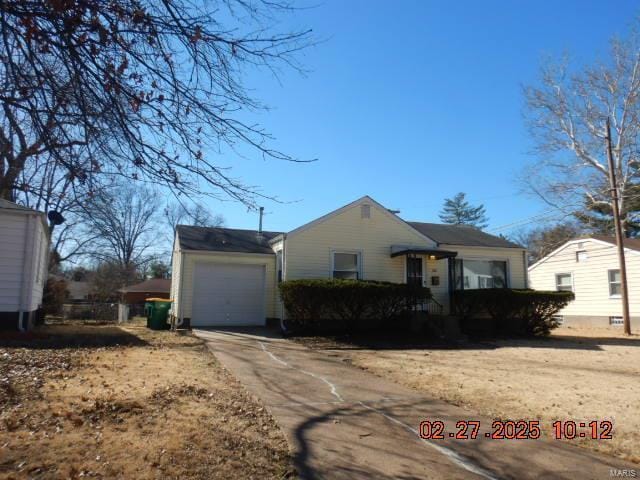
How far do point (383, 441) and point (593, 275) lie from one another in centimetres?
2228

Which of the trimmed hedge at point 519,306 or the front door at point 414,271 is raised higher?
the front door at point 414,271

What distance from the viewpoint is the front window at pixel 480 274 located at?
18859 millimetres

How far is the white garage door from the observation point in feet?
54.4

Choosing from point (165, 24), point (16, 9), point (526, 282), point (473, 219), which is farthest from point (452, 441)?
point (473, 219)

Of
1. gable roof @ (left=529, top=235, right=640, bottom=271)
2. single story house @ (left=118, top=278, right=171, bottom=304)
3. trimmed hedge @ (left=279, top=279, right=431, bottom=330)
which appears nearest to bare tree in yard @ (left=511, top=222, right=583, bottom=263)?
gable roof @ (left=529, top=235, right=640, bottom=271)

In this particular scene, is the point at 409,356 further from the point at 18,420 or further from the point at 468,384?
the point at 18,420

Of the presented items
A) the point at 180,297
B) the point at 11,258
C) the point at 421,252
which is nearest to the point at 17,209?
the point at 11,258

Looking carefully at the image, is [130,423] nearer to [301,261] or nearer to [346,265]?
[301,261]

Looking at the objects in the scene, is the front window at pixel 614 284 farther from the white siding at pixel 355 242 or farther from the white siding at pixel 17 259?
the white siding at pixel 17 259

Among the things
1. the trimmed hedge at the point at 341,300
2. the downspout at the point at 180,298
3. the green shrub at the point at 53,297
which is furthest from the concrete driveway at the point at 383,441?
the green shrub at the point at 53,297

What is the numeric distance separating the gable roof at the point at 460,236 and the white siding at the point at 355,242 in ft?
5.56

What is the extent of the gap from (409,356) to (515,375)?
283 cm

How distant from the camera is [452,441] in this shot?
479 centimetres

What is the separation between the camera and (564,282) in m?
25.0
